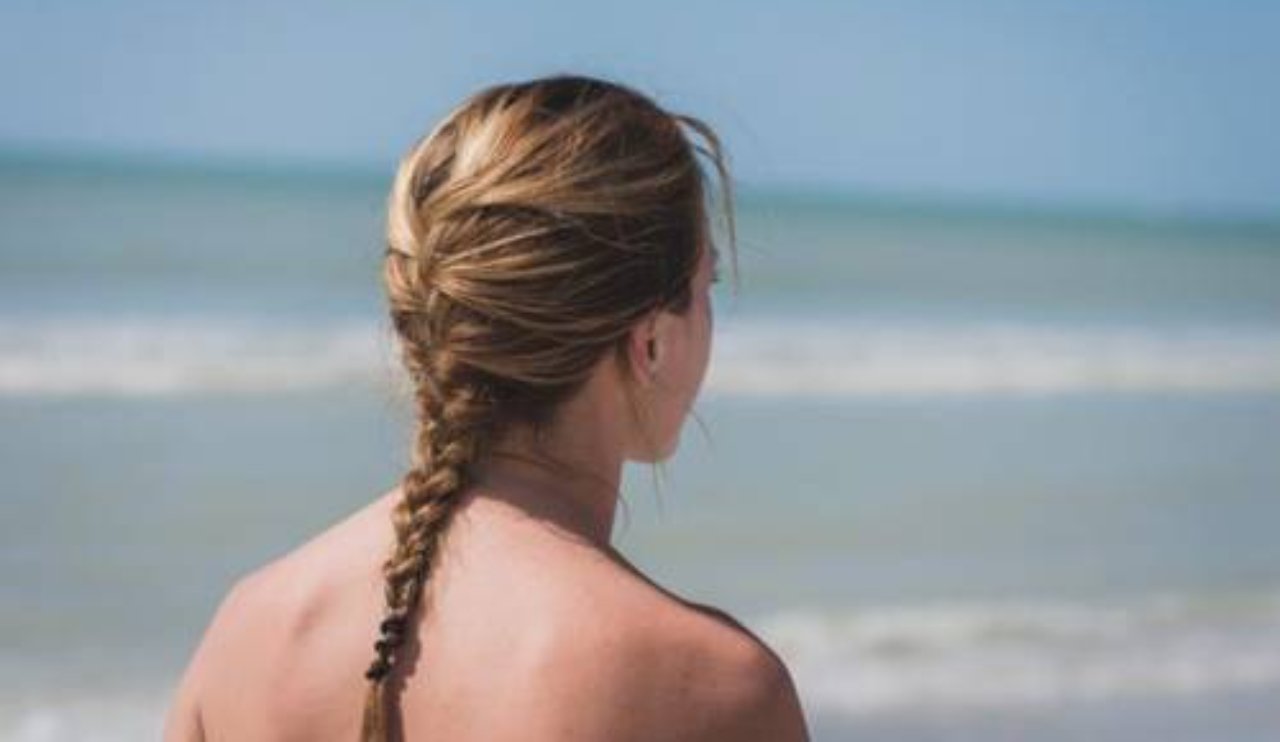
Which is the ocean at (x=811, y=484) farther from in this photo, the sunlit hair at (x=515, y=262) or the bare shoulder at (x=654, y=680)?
the bare shoulder at (x=654, y=680)

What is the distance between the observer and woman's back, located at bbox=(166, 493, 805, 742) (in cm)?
154

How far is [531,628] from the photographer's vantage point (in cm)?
156

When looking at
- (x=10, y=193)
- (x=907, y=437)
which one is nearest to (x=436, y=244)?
(x=907, y=437)

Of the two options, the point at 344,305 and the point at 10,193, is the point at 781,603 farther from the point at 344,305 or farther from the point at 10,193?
the point at 10,193

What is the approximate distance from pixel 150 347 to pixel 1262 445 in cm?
675

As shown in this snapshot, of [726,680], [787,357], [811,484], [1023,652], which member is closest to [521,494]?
[726,680]

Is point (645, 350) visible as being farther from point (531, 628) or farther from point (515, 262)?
point (531, 628)

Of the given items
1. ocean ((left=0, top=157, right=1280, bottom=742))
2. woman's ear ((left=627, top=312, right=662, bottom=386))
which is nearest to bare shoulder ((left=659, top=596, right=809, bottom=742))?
woman's ear ((left=627, top=312, right=662, bottom=386))

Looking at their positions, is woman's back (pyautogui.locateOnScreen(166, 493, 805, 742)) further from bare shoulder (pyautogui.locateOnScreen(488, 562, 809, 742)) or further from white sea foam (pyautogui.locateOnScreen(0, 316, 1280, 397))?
white sea foam (pyautogui.locateOnScreen(0, 316, 1280, 397))

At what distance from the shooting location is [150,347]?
1286 centimetres

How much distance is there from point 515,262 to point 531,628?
0.92 ft

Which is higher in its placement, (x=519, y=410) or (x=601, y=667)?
(x=519, y=410)

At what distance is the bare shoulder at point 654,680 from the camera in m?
1.54

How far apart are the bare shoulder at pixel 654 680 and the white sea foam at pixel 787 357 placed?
10.0 m
